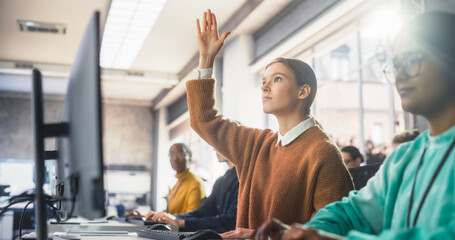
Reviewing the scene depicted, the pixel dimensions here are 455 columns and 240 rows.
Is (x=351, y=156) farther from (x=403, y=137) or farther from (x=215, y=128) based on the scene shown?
(x=215, y=128)

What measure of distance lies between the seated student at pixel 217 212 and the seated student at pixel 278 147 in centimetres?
90

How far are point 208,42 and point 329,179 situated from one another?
0.62 meters

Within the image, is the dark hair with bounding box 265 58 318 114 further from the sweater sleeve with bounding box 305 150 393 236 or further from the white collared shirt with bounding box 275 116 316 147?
the sweater sleeve with bounding box 305 150 393 236

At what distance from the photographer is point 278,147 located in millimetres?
1585

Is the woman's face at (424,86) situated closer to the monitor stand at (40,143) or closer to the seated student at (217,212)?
the monitor stand at (40,143)

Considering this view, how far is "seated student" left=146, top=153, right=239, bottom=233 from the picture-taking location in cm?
249

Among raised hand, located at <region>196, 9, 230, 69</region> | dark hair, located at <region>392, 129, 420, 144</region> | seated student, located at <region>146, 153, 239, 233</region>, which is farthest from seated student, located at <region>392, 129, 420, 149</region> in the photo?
raised hand, located at <region>196, 9, 230, 69</region>

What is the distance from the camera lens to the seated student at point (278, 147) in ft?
4.60

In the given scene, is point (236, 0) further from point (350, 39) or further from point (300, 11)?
point (350, 39)

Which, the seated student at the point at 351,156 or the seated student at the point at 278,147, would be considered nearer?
the seated student at the point at 278,147

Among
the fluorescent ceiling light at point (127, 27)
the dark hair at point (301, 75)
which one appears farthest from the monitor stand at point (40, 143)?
the fluorescent ceiling light at point (127, 27)

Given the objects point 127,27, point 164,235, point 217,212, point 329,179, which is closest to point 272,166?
point 329,179

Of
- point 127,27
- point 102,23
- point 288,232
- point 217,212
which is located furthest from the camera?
point 127,27

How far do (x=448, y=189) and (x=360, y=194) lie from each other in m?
0.28
